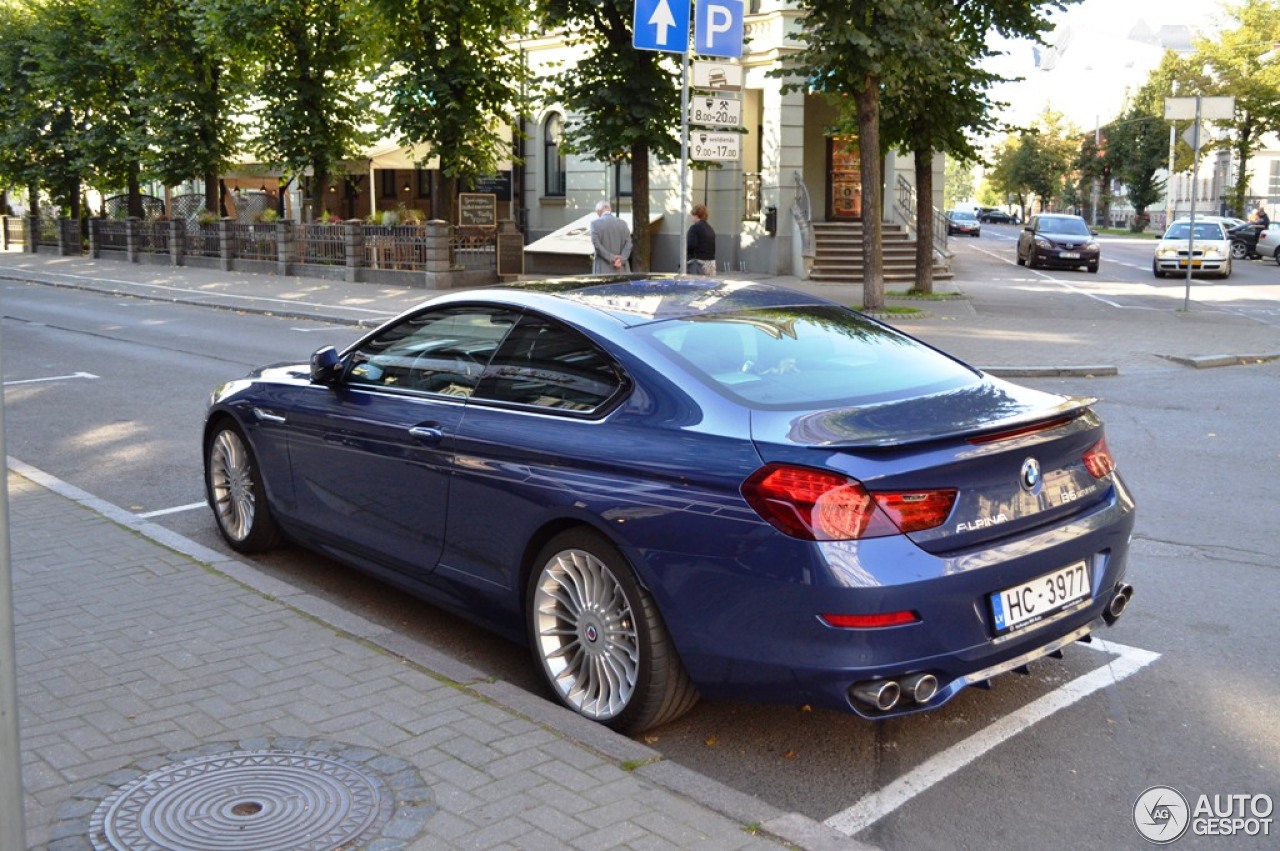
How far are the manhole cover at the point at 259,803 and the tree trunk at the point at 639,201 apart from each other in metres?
19.7

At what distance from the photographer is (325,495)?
603 cm

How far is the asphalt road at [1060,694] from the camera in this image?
4.06m

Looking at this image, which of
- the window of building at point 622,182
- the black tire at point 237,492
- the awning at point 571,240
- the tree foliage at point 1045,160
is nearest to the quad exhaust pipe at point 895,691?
the black tire at point 237,492

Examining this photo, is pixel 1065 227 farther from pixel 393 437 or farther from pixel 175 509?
pixel 393 437

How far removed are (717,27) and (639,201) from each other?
10.1 metres

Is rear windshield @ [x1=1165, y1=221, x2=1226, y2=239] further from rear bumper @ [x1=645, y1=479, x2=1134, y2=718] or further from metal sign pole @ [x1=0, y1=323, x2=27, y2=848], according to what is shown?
metal sign pole @ [x1=0, y1=323, x2=27, y2=848]

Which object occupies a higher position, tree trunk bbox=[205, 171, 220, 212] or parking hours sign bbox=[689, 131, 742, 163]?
tree trunk bbox=[205, 171, 220, 212]

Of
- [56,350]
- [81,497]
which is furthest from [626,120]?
[81,497]

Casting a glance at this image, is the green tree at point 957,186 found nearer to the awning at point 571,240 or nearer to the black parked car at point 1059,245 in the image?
the black parked car at point 1059,245

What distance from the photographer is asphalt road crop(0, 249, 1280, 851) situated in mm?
4062

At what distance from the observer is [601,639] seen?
4578 millimetres

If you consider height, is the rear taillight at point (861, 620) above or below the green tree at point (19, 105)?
below

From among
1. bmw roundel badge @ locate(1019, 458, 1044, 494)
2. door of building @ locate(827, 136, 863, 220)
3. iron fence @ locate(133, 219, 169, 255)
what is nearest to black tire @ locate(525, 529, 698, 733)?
bmw roundel badge @ locate(1019, 458, 1044, 494)

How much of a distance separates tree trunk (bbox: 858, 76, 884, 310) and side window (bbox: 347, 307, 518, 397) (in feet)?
51.1
